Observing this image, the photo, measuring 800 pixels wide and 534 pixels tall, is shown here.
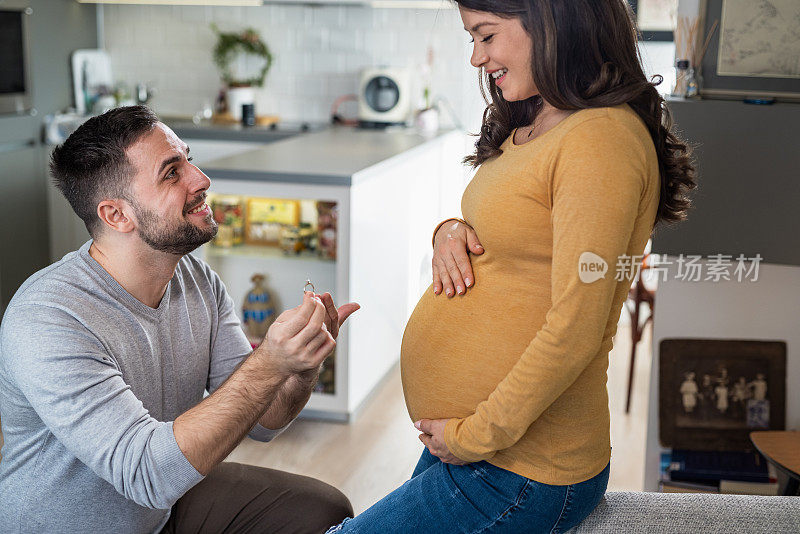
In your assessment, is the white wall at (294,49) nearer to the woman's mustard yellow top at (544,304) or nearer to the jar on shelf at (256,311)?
the jar on shelf at (256,311)

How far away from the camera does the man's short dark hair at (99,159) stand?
1.68 m

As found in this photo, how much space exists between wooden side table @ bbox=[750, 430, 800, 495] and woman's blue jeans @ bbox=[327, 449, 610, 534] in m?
0.85

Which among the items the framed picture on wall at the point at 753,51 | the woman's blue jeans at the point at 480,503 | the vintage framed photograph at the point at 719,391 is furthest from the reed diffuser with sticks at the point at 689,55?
the woman's blue jeans at the point at 480,503

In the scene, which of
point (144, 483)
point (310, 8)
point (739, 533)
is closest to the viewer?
point (144, 483)

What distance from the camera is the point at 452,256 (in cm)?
144

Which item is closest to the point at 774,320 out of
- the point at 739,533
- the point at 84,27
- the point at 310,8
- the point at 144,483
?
the point at 739,533

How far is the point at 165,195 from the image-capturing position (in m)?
1.71

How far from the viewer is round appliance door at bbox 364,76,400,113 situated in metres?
4.89

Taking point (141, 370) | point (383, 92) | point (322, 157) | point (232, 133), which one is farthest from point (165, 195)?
point (383, 92)

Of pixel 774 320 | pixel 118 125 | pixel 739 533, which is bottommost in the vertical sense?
pixel 739 533

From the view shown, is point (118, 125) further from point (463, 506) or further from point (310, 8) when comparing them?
point (310, 8)

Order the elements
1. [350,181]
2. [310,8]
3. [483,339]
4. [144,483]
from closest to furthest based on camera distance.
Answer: [483,339] → [144,483] → [350,181] → [310,8]

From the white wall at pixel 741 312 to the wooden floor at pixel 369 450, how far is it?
0.76 meters

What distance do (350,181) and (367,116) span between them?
1.81m
